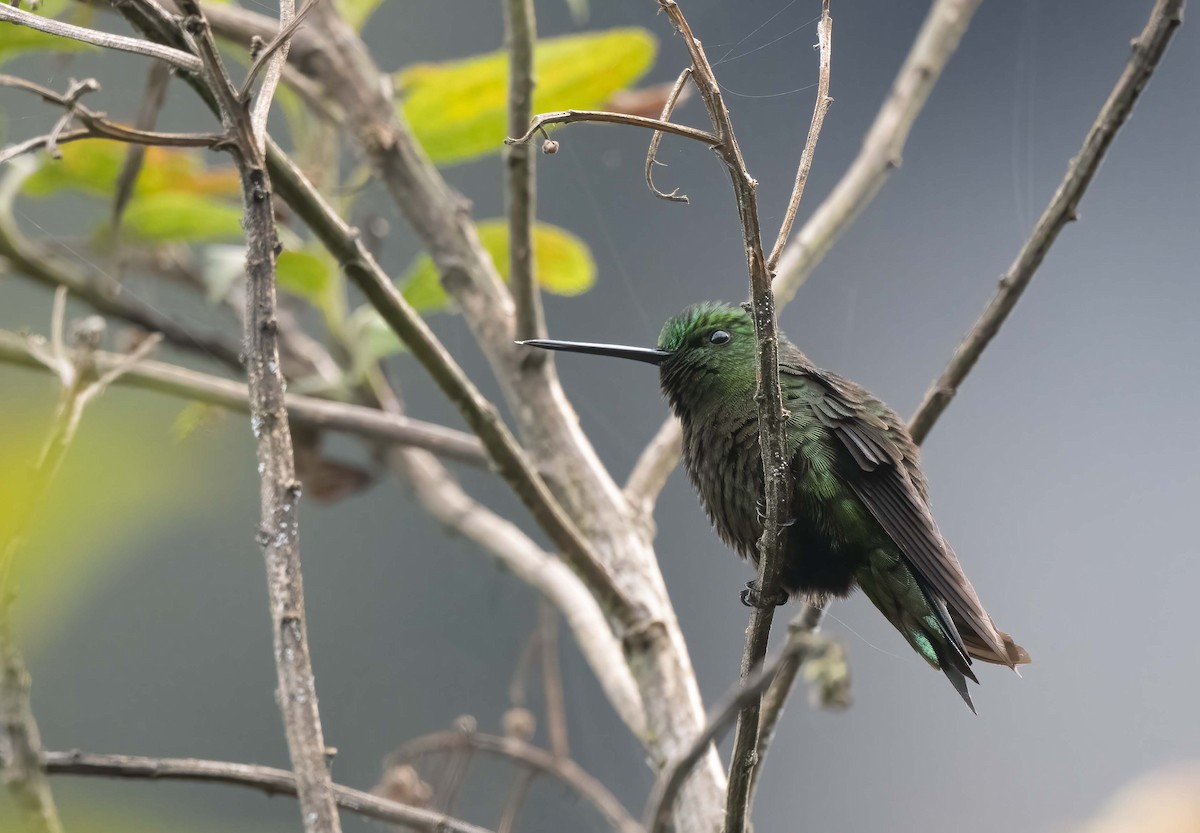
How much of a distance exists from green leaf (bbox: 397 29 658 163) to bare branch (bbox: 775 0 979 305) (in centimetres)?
54

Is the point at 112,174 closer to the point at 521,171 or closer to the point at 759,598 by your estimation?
the point at 521,171

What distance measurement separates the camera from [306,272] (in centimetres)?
272

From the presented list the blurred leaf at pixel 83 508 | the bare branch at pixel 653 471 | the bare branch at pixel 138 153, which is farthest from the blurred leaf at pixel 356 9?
the blurred leaf at pixel 83 508

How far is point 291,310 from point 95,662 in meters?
1.18

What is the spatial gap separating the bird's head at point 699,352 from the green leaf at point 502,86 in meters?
0.71

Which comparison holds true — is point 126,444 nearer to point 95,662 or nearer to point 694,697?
point 694,697

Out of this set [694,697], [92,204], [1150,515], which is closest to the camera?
[694,697]

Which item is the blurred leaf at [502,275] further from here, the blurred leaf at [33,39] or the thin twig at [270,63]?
the thin twig at [270,63]

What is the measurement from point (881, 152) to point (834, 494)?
992 millimetres

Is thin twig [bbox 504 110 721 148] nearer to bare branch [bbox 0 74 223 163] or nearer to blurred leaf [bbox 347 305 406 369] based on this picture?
bare branch [bbox 0 74 223 163]

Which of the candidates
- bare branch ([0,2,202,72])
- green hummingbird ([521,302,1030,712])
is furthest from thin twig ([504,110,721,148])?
green hummingbird ([521,302,1030,712])

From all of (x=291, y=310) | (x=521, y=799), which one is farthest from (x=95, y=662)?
(x=521, y=799)

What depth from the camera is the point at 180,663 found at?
344 centimetres

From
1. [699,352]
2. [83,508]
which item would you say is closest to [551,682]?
[699,352]
